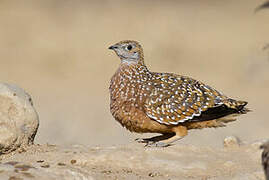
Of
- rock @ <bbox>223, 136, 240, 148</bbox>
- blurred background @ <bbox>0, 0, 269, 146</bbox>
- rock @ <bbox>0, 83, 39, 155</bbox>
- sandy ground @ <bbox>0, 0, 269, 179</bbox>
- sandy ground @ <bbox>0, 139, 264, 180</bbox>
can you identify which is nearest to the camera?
sandy ground @ <bbox>0, 139, 264, 180</bbox>

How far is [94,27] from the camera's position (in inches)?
958

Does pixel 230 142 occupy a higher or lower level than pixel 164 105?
lower

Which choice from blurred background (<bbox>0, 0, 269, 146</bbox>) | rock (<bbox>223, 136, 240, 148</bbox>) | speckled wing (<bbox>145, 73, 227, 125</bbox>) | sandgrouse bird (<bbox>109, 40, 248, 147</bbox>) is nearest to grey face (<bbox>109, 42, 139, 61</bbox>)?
sandgrouse bird (<bbox>109, 40, 248, 147</bbox>)

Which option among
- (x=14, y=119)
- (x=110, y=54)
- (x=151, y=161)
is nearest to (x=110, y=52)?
(x=110, y=54)

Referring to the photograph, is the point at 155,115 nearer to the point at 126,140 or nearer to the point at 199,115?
the point at 199,115

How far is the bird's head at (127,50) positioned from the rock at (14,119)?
1.49m

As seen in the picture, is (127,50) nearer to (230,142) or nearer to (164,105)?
(164,105)

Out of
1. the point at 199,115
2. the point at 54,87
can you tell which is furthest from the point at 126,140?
the point at 199,115

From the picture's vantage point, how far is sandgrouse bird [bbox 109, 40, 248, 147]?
9.71 m

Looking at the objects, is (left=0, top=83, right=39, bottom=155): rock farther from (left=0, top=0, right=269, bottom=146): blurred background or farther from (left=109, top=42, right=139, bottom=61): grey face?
(left=0, top=0, right=269, bottom=146): blurred background

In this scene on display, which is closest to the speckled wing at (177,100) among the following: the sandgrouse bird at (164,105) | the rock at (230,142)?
the sandgrouse bird at (164,105)

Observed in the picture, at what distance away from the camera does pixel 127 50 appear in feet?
34.0

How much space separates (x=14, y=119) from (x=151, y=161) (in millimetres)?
Answer: 1945

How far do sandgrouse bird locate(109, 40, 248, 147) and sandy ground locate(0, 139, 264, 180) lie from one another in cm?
31
